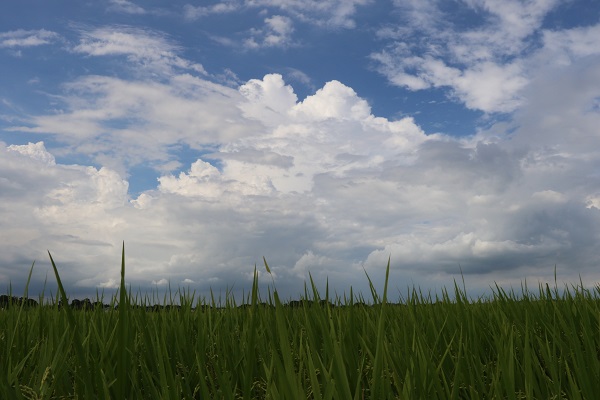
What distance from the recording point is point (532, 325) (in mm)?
3811

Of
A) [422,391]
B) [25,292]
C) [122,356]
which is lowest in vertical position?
[422,391]

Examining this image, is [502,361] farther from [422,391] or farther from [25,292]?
[25,292]

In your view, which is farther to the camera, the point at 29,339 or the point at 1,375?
the point at 29,339

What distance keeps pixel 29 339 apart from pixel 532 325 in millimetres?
3630

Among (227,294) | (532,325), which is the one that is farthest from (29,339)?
(532,325)

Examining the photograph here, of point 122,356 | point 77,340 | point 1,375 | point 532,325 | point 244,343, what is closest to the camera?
point 77,340

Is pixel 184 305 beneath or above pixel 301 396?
above

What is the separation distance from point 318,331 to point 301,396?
74.9 inches

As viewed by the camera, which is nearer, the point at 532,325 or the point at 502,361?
the point at 502,361

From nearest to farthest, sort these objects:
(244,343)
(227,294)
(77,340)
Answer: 1. (77,340)
2. (244,343)
3. (227,294)

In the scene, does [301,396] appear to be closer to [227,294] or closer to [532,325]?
[532,325]

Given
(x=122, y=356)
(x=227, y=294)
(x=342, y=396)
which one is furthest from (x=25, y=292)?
(x=342, y=396)

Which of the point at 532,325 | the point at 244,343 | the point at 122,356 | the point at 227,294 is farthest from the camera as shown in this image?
the point at 227,294

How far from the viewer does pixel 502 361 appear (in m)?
2.20
